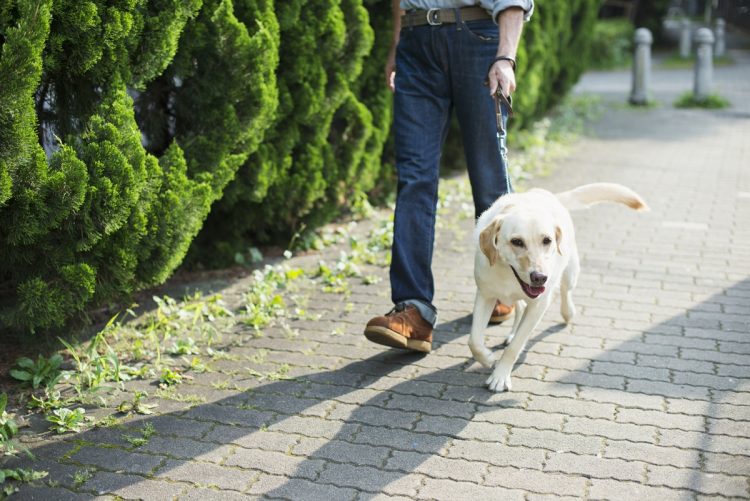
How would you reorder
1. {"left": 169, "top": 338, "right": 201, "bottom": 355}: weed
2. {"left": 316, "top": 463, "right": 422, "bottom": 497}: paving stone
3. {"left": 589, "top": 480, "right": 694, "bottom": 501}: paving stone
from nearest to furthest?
{"left": 589, "top": 480, "right": 694, "bottom": 501}: paving stone → {"left": 316, "top": 463, "right": 422, "bottom": 497}: paving stone → {"left": 169, "top": 338, "right": 201, "bottom": 355}: weed

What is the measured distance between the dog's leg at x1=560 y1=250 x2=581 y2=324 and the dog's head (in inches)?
28.3

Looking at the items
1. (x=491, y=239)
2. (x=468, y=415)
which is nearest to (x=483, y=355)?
(x=468, y=415)

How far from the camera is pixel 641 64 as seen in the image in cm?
1484

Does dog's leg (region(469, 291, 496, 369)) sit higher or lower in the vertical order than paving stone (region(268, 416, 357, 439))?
higher

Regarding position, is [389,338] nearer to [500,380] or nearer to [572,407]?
[500,380]

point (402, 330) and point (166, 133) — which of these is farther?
point (166, 133)

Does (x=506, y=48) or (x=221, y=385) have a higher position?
(x=506, y=48)

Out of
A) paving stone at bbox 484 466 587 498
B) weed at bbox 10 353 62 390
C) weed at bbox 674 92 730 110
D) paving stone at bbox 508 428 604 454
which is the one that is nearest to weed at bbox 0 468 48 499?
weed at bbox 10 353 62 390

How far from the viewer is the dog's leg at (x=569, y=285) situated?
181 inches

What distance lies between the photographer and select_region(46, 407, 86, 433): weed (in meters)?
3.70

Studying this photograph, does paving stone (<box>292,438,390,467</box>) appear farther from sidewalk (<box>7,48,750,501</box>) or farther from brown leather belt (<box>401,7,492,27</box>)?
brown leather belt (<box>401,7,492,27</box>)

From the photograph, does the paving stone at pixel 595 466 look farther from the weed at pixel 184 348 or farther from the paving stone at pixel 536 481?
the weed at pixel 184 348

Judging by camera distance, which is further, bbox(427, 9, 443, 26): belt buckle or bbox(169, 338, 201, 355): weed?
bbox(169, 338, 201, 355): weed

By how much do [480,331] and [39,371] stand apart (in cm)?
211
